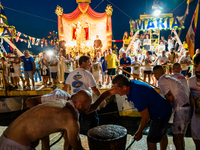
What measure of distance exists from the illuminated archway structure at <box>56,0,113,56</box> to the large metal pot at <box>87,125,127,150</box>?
14730 millimetres

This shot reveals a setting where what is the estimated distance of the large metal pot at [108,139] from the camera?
7.45 ft

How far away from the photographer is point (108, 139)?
227 cm

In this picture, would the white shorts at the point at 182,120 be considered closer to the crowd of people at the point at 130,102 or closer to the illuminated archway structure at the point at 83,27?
the crowd of people at the point at 130,102

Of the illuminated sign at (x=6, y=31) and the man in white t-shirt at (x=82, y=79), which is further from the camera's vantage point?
the illuminated sign at (x=6, y=31)

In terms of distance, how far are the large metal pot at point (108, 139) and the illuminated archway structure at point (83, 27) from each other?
1473 cm

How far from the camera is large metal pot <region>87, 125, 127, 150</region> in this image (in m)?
2.27

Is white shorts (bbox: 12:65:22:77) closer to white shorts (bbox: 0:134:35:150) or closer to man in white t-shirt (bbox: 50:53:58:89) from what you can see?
man in white t-shirt (bbox: 50:53:58:89)

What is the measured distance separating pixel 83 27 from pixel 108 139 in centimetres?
1626

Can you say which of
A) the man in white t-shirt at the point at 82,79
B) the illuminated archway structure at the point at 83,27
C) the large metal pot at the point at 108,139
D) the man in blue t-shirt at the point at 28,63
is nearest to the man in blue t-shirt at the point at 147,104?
the large metal pot at the point at 108,139

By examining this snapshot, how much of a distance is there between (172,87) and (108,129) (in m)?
1.32

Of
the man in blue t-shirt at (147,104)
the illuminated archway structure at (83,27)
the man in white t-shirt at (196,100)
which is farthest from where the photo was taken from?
the illuminated archway structure at (83,27)

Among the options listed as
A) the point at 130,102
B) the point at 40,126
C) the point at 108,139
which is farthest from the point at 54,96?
the point at 130,102

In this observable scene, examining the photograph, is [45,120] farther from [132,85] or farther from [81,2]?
[81,2]

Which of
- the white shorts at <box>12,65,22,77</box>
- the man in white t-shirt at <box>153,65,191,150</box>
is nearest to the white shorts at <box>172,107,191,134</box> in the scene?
the man in white t-shirt at <box>153,65,191,150</box>
